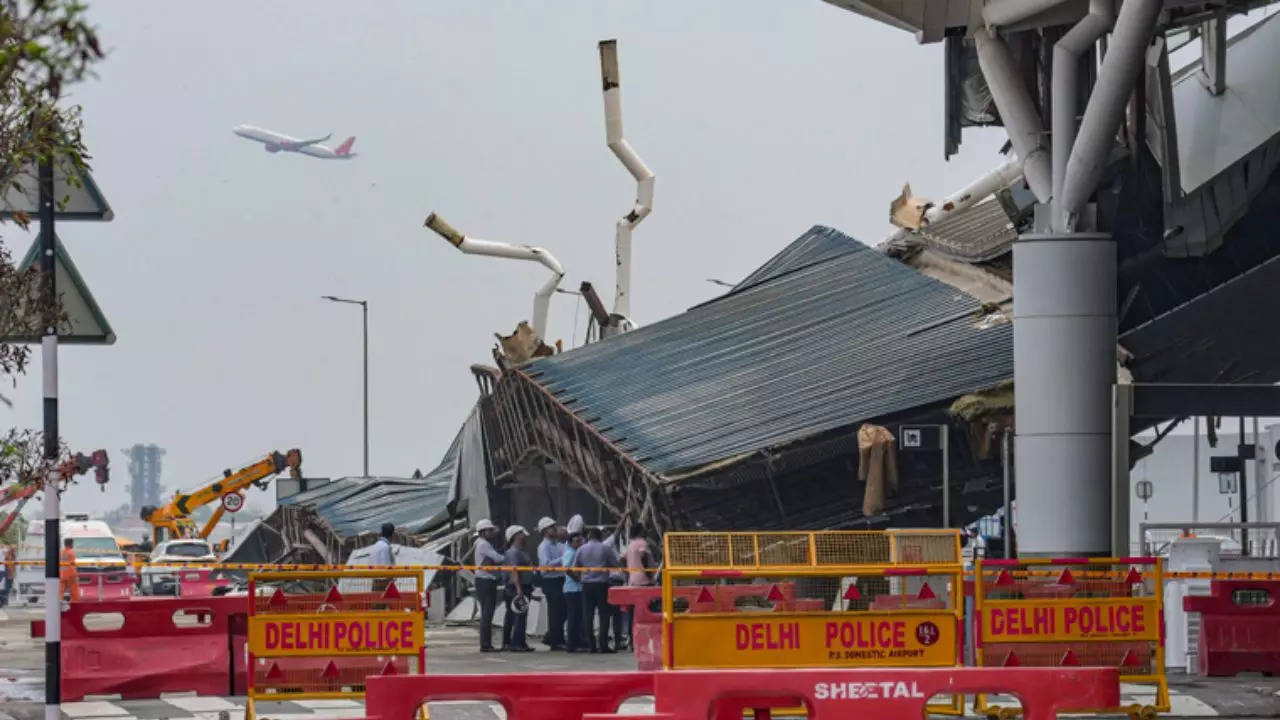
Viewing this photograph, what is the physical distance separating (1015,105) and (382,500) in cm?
3669

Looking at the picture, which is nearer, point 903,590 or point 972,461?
point 903,590

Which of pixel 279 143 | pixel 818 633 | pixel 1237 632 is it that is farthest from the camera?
pixel 279 143

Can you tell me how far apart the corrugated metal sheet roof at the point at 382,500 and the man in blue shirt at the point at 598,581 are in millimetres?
19339

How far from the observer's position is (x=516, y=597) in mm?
29484

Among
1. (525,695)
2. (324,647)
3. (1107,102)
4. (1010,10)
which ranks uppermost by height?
(1010,10)

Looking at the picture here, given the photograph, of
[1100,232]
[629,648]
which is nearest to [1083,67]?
[1100,232]

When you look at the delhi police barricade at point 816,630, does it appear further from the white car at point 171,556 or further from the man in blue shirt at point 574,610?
the white car at point 171,556

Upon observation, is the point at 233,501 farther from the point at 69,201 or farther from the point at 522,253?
the point at 69,201

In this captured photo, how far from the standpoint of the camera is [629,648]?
30.1 m

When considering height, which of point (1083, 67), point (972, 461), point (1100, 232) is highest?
point (1083, 67)

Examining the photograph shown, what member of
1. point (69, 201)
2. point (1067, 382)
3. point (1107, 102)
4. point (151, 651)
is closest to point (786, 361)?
point (1067, 382)

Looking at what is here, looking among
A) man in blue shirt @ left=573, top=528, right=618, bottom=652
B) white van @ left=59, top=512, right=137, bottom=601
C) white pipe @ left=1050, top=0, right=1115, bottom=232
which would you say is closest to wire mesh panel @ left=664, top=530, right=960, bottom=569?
white pipe @ left=1050, top=0, right=1115, bottom=232

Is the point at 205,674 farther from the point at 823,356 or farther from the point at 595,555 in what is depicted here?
the point at 823,356

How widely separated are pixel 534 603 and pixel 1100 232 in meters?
13.0
